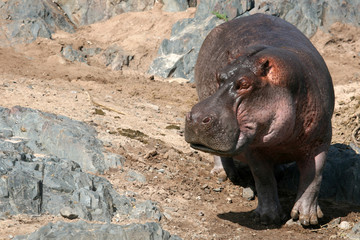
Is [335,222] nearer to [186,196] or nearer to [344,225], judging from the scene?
[344,225]

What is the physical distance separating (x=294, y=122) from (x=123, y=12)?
13.3 m

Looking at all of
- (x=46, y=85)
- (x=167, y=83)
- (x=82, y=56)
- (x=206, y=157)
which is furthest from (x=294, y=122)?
(x=82, y=56)

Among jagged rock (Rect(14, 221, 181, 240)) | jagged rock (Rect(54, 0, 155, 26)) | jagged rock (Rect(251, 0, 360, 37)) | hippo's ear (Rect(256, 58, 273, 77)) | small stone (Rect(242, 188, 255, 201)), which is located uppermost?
hippo's ear (Rect(256, 58, 273, 77))

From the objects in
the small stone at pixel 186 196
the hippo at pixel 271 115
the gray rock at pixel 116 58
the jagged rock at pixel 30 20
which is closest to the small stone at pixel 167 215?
the small stone at pixel 186 196

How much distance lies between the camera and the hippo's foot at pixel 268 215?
5.55m

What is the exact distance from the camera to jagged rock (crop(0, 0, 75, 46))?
14625mm

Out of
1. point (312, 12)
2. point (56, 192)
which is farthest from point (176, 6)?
point (56, 192)

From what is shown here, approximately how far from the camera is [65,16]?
56.3ft

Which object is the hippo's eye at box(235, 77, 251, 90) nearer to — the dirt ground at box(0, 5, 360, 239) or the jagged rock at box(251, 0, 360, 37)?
the dirt ground at box(0, 5, 360, 239)

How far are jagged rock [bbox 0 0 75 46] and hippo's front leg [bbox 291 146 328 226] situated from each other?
34.8 ft

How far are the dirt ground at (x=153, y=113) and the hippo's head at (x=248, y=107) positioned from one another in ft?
2.95

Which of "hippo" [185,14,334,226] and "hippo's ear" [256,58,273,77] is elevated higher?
"hippo's ear" [256,58,273,77]

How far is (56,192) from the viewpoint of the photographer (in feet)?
16.6

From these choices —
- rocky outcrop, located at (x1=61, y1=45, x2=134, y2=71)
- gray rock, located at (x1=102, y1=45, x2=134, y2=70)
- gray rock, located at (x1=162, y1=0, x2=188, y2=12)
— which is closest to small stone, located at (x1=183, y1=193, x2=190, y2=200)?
rocky outcrop, located at (x1=61, y1=45, x2=134, y2=71)
